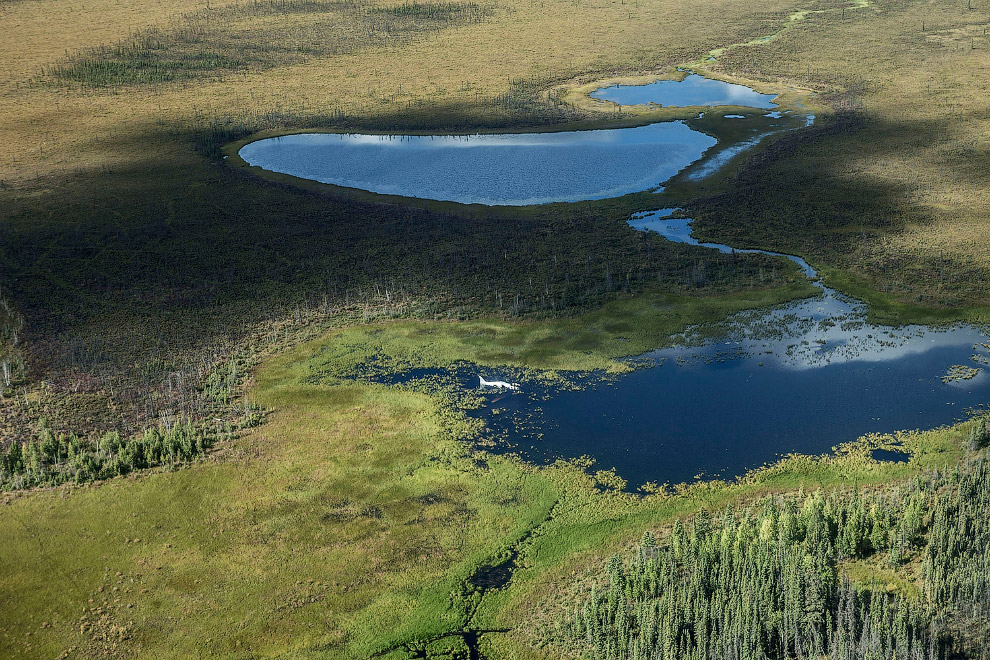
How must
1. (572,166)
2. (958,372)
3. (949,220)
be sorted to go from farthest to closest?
1. (572,166)
2. (949,220)
3. (958,372)

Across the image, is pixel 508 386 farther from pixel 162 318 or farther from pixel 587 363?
pixel 162 318

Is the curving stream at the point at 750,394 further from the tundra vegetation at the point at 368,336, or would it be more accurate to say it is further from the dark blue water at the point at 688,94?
the dark blue water at the point at 688,94

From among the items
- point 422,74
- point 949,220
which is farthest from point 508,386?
point 422,74

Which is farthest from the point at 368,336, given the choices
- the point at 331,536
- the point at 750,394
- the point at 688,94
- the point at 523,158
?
the point at 688,94

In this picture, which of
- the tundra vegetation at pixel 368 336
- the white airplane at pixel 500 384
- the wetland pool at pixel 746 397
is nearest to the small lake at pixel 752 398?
the wetland pool at pixel 746 397

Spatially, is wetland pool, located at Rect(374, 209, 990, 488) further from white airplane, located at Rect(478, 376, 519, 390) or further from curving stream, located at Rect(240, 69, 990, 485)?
white airplane, located at Rect(478, 376, 519, 390)

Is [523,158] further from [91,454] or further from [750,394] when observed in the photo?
[91,454]
